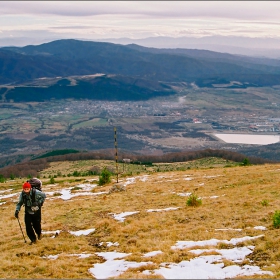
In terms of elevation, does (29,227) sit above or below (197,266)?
below

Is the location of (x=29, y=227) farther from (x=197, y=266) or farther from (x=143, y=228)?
A: (x=197, y=266)

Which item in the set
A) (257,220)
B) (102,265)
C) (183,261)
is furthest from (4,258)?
(257,220)

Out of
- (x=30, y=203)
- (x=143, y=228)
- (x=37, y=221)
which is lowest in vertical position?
(x=143, y=228)

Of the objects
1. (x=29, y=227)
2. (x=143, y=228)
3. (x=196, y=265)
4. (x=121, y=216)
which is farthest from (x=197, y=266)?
(x=121, y=216)

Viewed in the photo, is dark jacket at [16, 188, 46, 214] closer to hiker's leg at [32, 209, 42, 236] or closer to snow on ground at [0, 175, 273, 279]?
hiker's leg at [32, 209, 42, 236]

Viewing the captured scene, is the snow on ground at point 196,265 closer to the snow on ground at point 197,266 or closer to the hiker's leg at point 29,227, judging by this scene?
the snow on ground at point 197,266

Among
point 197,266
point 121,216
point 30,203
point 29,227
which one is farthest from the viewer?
point 121,216

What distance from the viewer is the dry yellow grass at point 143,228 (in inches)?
555

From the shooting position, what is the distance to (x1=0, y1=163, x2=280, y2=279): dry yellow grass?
14.1 metres

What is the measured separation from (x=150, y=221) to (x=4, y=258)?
7.18 metres

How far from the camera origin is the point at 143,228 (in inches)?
753

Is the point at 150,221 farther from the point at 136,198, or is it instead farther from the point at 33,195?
the point at 136,198

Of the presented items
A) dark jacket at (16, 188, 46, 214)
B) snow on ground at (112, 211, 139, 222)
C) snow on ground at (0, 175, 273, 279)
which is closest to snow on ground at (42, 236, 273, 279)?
snow on ground at (0, 175, 273, 279)

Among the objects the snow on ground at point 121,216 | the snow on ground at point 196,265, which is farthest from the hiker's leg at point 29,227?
the snow on ground at point 121,216
